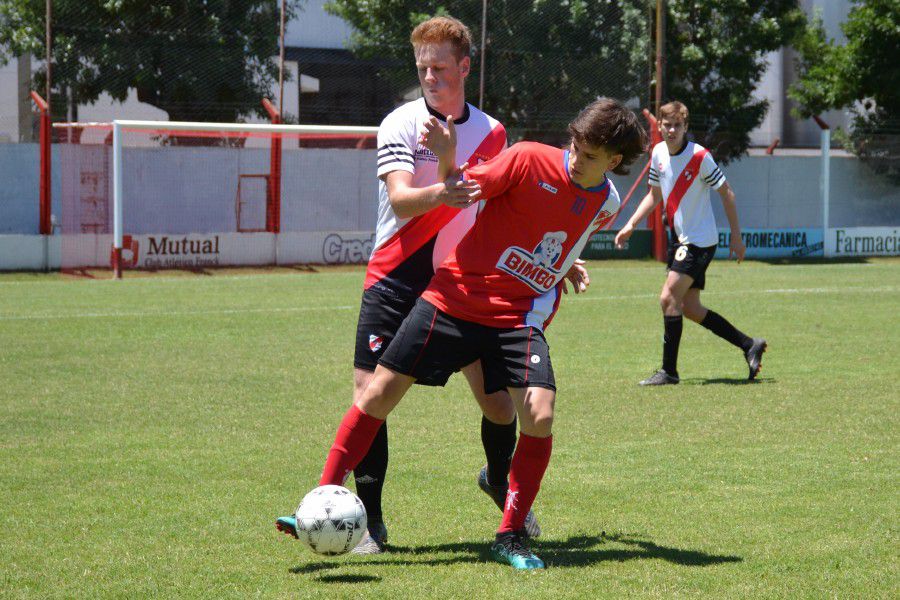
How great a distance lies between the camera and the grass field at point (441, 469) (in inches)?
169

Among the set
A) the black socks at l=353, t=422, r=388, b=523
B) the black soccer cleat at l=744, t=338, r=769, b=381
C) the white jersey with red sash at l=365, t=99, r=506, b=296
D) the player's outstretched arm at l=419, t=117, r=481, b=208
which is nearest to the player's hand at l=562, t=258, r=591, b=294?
the white jersey with red sash at l=365, t=99, r=506, b=296

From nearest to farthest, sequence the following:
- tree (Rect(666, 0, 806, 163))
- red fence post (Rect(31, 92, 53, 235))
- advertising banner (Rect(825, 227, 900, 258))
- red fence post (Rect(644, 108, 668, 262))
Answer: red fence post (Rect(31, 92, 53, 235)), red fence post (Rect(644, 108, 668, 262)), advertising banner (Rect(825, 227, 900, 258)), tree (Rect(666, 0, 806, 163))

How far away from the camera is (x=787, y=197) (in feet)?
92.9

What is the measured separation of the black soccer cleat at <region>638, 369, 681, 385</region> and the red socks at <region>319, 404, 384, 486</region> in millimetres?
4761

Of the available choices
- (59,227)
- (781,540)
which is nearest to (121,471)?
(781,540)

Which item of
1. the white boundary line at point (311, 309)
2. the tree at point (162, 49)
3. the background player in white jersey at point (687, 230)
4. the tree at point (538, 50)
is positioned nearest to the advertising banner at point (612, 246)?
the tree at point (538, 50)

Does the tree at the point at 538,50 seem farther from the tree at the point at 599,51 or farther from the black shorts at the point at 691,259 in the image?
the black shorts at the point at 691,259

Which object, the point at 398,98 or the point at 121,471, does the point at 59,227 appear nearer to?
the point at 398,98

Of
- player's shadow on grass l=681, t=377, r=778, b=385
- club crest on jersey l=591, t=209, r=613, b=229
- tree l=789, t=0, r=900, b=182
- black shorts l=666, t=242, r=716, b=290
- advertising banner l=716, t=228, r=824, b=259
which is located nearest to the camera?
club crest on jersey l=591, t=209, r=613, b=229

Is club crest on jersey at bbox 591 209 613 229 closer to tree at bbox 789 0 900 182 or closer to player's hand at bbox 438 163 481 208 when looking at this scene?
player's hand at bbox 438 163 481 208

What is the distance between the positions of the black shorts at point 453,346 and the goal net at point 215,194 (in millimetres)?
16407

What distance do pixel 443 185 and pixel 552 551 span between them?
4.92 feet

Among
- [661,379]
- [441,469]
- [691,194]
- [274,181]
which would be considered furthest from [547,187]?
[274,181]

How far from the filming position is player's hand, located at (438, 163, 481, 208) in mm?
4199
